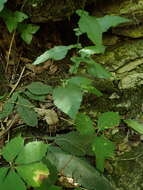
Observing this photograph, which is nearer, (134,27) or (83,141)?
(83,141)

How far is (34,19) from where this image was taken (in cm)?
200

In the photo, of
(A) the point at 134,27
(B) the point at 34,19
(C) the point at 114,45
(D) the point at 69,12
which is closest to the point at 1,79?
(B) the point at 34,19

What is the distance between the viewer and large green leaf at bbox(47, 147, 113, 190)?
1.41m

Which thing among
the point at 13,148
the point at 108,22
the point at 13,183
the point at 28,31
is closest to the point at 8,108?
the point at 13,148

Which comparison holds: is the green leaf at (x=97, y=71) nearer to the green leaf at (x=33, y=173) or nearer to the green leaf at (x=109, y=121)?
the green leaf at (x=109, y=121)

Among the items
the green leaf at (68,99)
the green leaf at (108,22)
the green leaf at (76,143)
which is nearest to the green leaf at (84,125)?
the green leaf at (76,143)

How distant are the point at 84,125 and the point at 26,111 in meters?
0.29

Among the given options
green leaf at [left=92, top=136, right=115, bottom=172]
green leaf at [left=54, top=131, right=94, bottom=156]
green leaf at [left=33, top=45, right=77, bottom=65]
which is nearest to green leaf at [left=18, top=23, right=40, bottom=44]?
green leaf at [left=33, top=45, right=77, bottom=65]

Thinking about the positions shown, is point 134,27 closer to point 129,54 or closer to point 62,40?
point 129,54

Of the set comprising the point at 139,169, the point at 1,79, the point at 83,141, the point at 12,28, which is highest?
the point at 12,28

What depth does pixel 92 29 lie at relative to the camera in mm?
1411

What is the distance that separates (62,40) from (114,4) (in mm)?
390

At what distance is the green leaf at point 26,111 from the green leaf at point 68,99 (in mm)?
250

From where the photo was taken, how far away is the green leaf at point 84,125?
146 centimetres
